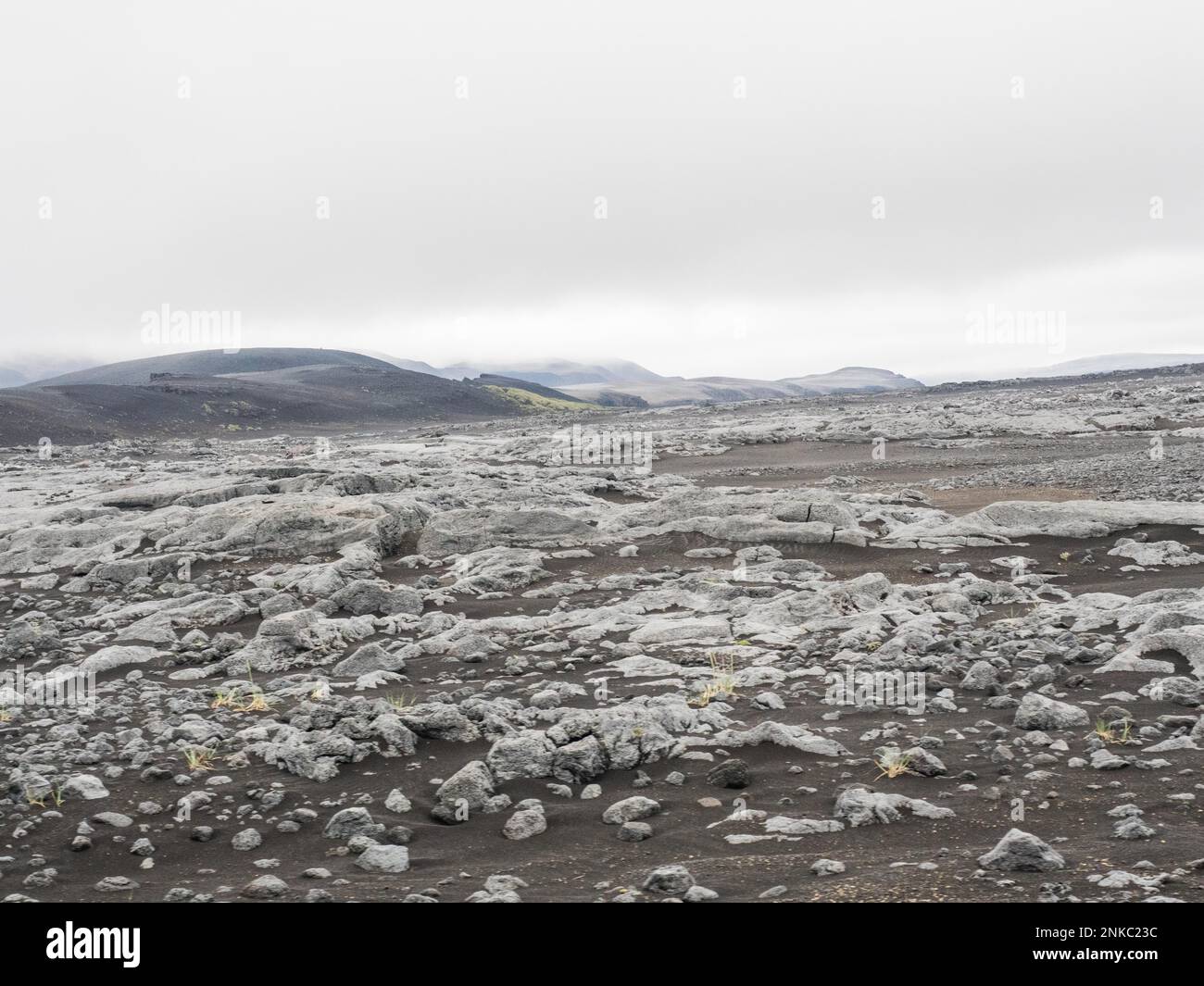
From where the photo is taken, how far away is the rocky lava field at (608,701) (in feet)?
21.1

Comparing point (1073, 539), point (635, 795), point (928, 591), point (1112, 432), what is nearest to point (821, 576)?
point (928, 591)

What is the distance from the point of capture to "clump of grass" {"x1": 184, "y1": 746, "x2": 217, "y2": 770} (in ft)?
28.7

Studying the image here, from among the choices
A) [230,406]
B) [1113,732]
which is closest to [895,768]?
[1113,732]

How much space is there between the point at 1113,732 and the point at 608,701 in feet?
16.9

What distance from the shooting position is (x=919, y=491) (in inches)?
1070

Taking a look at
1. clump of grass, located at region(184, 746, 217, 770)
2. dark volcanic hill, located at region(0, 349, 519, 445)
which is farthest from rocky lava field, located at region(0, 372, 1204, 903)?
dark volcanic hill, located at region(0, 349, 519, 445)

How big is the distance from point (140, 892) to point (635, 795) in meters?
3.89

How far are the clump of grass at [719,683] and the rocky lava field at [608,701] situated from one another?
42mm

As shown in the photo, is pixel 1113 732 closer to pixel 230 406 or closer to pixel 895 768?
pixel 895 768

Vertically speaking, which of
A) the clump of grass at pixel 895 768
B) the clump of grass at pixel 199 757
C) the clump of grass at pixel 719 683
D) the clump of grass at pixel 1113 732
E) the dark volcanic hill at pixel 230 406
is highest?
the dark volcanic hill at pixel 230 406

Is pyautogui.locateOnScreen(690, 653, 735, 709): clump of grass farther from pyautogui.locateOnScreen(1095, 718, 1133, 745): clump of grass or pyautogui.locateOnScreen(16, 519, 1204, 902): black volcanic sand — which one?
pyautogui.locateOnScreen(1095, 718, 1133, 745): clump of grass

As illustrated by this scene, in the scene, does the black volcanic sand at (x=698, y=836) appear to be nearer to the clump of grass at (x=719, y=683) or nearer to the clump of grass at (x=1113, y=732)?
the clump of grass at (x=1113, y=732)

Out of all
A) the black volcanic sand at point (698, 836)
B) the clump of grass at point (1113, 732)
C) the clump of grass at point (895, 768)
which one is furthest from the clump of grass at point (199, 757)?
the clump of grass at point (1113, 732)

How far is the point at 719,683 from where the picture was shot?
34.6ft
